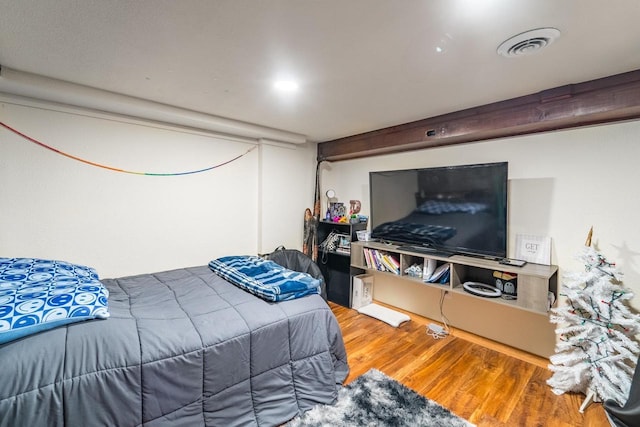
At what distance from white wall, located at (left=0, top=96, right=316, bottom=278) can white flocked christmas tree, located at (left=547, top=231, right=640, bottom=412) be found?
2.82 meters

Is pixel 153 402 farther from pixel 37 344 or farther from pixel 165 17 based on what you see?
pixel 165 17

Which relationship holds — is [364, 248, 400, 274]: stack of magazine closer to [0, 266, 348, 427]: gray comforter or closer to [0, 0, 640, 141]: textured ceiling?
[0, 266, 348, 427]: gray comforter

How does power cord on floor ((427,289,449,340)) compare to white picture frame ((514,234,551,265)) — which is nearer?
white picture frame ((514,234,551,265))

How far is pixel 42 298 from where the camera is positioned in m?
1.39

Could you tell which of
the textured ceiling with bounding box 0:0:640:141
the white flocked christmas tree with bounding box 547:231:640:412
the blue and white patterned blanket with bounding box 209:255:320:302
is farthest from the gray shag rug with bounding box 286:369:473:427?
the textured ceiling with bounding box 0:0:640:141

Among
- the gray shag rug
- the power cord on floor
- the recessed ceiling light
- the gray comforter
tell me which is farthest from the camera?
the power cord on floor

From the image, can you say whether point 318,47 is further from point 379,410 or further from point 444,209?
point 379,410

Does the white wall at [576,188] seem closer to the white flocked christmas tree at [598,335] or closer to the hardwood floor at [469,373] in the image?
the white flocked christmas tree at [598,335]

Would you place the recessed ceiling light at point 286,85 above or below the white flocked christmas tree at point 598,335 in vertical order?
above

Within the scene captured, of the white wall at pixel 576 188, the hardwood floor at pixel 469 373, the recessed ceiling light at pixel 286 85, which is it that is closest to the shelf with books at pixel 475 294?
the hardwood floor at pixel 469 373

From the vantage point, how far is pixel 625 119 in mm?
1979

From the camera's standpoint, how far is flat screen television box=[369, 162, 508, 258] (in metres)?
2.37

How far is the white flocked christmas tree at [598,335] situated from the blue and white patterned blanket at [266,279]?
178 centimetres

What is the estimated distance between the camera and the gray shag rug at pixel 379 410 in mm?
1687
